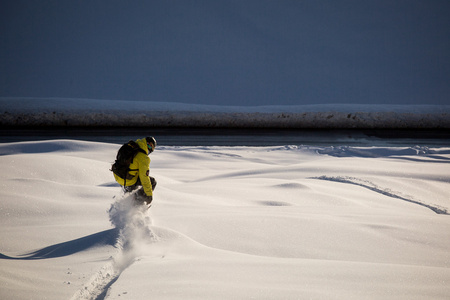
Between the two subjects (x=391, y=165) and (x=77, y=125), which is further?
(x=77, y=125)

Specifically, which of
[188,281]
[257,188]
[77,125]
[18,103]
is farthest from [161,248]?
[18,103]

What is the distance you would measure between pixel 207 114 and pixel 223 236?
23.5 ft

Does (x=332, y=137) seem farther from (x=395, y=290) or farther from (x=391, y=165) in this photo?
(x=395, y=290)

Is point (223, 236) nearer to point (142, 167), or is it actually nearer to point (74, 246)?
point (142, 167)

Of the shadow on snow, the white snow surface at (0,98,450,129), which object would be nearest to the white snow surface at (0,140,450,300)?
the shadow on snow

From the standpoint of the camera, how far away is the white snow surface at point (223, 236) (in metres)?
1.47

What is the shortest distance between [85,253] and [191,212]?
1144 mm

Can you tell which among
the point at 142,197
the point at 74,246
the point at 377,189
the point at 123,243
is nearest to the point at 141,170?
the point at 142,197

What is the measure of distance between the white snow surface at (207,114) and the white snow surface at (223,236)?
4531mm

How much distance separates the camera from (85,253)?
1827 mm

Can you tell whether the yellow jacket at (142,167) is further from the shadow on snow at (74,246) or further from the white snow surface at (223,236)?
the shadow on snow at (74,246)

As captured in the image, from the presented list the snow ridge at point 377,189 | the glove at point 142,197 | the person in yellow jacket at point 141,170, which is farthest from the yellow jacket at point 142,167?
the snow ridge at point 377,189

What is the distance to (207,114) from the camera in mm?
9266

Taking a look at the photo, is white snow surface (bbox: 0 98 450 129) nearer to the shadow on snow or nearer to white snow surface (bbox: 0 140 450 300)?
white snow surface (bbox: 0 140 450 300)
